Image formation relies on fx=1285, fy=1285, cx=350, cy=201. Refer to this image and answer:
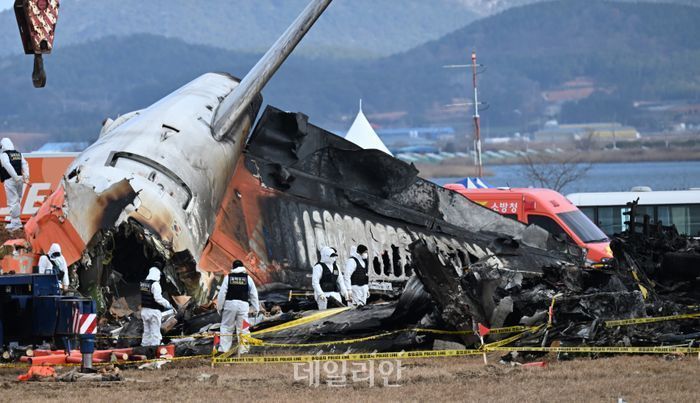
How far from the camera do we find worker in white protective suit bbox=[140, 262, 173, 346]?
19.6 meters

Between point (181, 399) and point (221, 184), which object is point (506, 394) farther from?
point (221, 184)

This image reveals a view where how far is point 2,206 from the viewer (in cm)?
3222

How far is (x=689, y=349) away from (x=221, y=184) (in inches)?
424

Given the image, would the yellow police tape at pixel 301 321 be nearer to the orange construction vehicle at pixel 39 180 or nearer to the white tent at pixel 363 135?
the orange construction vehicle at pixel 39 180

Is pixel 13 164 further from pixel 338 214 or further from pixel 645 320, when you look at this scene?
pixel 645 320

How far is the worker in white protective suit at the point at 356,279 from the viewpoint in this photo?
75.9ft

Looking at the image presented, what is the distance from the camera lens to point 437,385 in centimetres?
1540

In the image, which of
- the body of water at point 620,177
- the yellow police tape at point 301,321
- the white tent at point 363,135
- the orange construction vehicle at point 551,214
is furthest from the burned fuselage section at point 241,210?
the body of water at point 620,177

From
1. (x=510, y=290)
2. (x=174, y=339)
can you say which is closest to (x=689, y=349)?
(x=510, y=290)

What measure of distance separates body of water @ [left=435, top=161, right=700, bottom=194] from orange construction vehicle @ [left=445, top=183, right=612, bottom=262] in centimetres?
6016

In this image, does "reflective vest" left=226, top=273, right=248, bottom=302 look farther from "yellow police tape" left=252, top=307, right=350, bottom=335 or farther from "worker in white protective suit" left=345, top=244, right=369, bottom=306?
"worker in white protective suit" left=345, top=244, right=369, bottom=306

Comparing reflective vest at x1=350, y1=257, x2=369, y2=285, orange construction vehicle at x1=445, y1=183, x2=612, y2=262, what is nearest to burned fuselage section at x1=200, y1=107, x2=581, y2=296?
A: reflective vest at x1=350, y1=257, x2=369, y2=285

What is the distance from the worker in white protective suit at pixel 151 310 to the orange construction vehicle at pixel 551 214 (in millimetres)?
13116

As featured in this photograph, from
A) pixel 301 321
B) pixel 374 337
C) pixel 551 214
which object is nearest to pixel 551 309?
pixel 374 337
